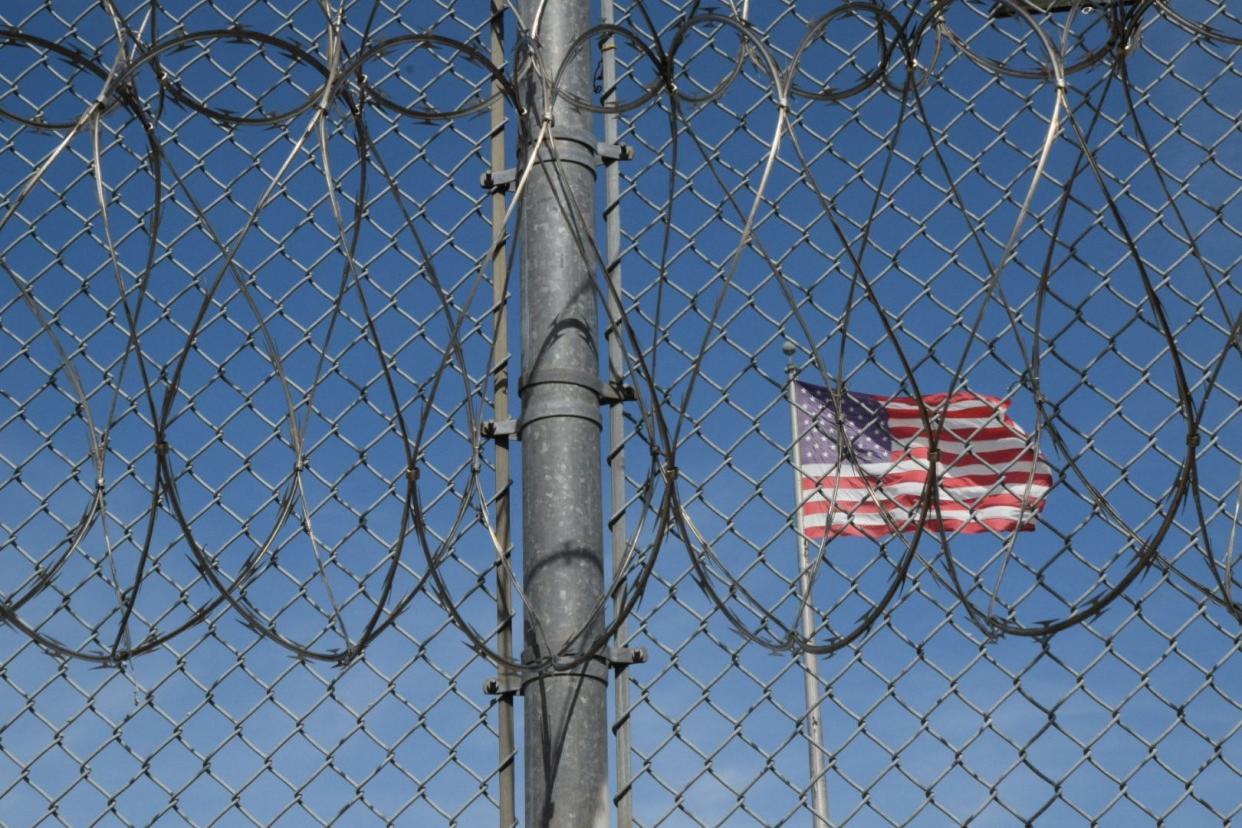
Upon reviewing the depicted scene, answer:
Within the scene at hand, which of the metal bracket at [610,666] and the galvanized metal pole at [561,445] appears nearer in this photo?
the galvanized metal pole at [561,445]

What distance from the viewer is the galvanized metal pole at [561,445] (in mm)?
3033

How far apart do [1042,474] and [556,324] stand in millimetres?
1765

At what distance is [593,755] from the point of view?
10.0ft

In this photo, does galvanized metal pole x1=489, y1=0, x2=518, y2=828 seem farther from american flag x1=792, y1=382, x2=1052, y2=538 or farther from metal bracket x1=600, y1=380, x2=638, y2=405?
american flag x1=792, y1=382, x2=1052, y2=538

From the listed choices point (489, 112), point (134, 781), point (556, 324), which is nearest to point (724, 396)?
point (556, 324)

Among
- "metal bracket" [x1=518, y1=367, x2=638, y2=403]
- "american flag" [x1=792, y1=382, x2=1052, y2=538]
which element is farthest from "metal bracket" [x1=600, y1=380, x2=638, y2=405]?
"american flag" [x1=792, y1=382, x2=1052, y2=538]

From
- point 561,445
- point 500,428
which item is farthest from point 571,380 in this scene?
point 500,428

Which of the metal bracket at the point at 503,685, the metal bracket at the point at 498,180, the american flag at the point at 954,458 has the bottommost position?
the metal bracket at the point at 503,685

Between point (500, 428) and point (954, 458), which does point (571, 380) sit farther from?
point (954, 458)

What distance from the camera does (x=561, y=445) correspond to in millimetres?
3227

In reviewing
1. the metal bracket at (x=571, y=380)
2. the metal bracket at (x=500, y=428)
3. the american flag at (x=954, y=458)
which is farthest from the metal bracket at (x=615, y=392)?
the american flag at (x=954, y=458)

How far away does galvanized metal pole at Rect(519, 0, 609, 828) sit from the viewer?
3033 mm

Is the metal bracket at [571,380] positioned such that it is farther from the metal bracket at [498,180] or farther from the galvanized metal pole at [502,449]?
the metal bracket at [498,180]

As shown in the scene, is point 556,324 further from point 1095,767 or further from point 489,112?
point 1095,767
